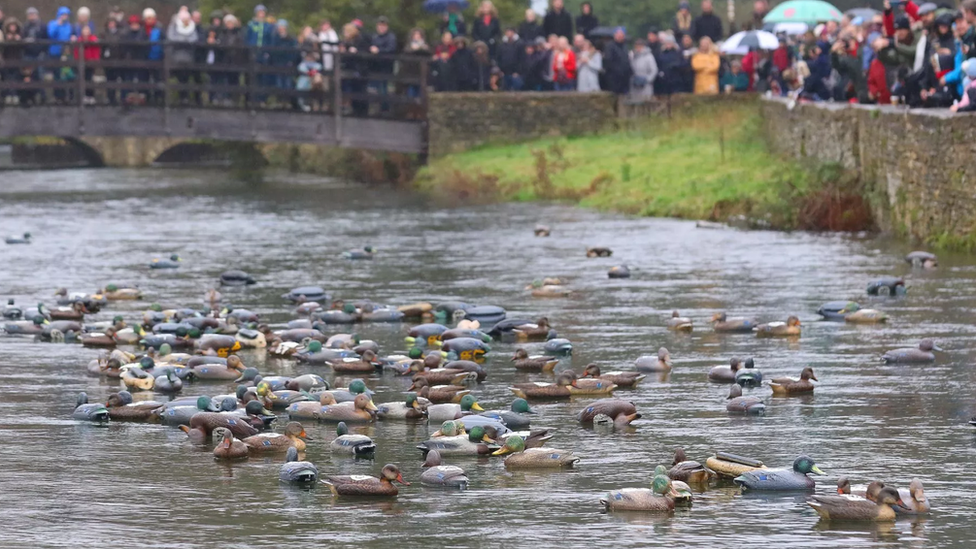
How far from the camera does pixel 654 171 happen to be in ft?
96.9

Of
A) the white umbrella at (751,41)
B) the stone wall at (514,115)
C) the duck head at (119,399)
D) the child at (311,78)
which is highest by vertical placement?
the white umbrella at (751,41)

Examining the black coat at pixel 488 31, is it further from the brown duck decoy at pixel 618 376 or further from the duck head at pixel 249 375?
the brown duck decoy at pixel 618 376

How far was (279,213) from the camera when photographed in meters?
30.0

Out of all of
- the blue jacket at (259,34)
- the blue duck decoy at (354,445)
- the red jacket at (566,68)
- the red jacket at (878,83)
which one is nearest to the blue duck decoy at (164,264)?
the red jacket at (878,83)

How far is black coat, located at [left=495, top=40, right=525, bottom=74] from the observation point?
1416 inches

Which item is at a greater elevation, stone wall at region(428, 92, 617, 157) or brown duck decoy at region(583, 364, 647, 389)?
stone wall at region(428, 92, 617, 157)

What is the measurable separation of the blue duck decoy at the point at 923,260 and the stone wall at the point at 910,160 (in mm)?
707

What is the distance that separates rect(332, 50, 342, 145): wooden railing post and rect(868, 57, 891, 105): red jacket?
13.9 metres

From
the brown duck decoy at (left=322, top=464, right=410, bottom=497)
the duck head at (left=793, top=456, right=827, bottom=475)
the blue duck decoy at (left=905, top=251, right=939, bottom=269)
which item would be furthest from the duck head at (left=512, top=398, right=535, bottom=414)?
the blue duck decoy at (left=905, top=251, right=939, bottom=269)

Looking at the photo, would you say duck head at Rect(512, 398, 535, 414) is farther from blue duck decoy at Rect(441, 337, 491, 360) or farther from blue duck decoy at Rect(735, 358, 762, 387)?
blue duck decoy at Rect(441, 337, 491, 360)

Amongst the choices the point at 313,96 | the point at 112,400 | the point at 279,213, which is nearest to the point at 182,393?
the point at 112,400

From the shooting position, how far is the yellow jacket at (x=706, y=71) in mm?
36000

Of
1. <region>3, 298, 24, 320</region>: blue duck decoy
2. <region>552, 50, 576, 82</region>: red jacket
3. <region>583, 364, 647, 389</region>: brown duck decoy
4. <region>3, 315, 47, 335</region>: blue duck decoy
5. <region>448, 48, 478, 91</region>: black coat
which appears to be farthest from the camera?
<region>552, 50, 576, 82</region>: red jacket

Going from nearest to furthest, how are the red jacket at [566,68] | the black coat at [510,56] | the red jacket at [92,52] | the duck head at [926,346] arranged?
the duck head at [926,346], the red jacket at [92,52], the black coat at [510,56], the red jacket at [566,68]
